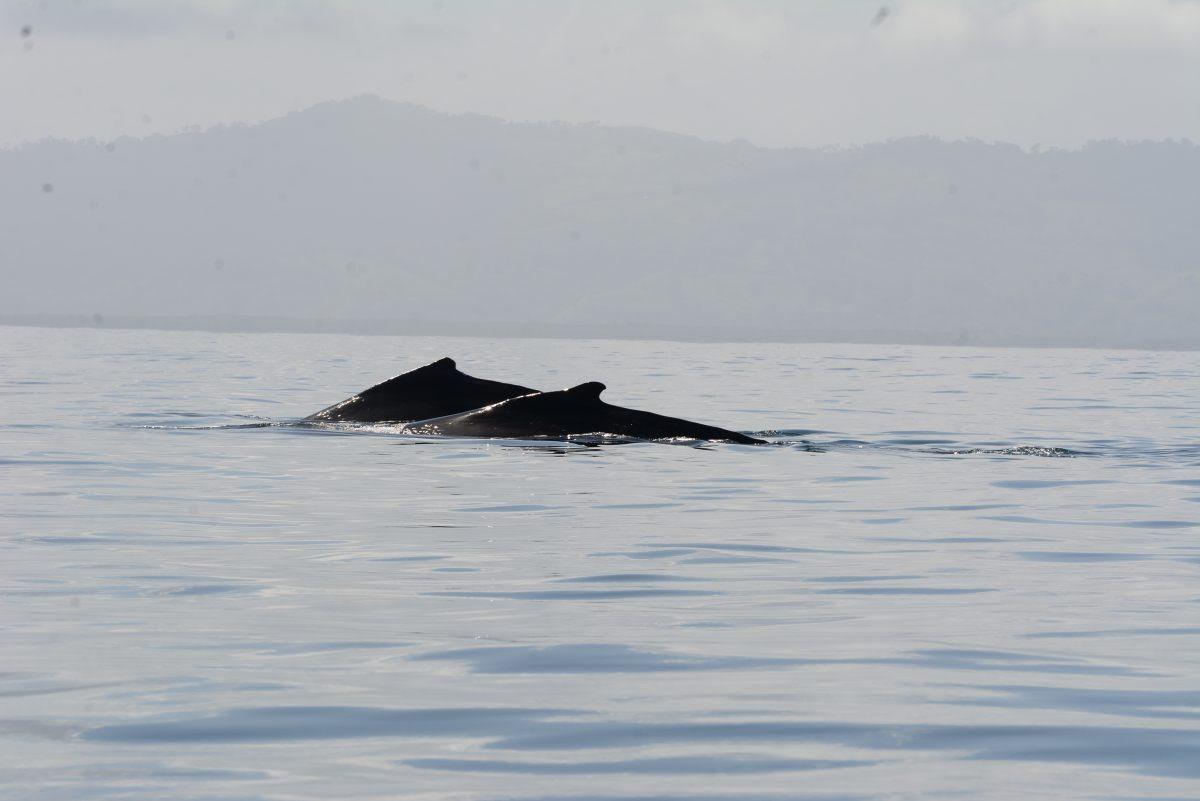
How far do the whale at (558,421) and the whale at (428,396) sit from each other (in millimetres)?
743

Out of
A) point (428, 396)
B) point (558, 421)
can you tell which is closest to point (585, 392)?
point (558, 421)

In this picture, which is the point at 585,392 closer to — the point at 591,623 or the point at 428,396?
the point at 428,396

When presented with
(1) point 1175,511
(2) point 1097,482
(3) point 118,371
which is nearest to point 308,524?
(1) point 1175,511

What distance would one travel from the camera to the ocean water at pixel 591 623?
5848mm

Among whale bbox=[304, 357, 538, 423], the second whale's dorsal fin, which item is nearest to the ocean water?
the second whale's dorsal fin

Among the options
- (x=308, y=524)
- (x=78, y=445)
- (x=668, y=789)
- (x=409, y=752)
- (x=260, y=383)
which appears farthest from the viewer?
(x=260, y=383)

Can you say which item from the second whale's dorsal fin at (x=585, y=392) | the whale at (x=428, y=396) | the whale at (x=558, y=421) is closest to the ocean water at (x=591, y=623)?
the whale at (x=558, y=421)

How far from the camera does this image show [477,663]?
7.56 metres

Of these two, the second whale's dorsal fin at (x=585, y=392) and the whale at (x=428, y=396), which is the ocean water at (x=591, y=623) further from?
the whale at (x=428, y=396)

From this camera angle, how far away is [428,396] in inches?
830

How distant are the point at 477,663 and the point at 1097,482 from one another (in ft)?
34.9

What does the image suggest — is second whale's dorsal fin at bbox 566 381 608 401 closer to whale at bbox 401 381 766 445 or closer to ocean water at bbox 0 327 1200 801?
whale at bbox 401 381 766 445

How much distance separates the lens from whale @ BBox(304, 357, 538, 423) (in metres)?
20.9

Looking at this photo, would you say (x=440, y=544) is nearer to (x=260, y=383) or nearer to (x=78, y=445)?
(x=78, y=445)
